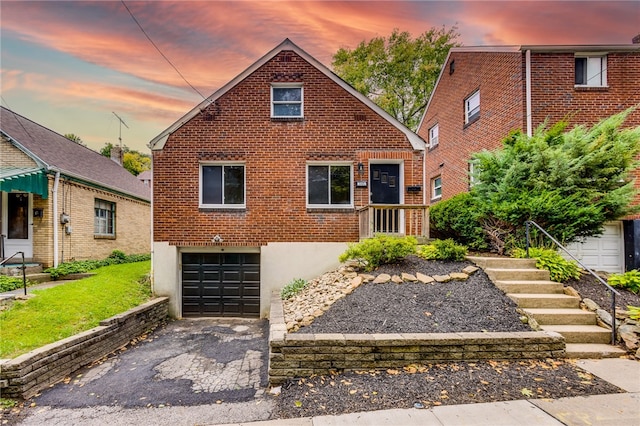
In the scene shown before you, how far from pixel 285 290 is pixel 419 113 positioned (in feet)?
61.9

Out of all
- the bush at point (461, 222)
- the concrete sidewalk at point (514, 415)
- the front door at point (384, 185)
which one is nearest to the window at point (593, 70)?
the bush at point (461, 222)

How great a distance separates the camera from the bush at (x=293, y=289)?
24.6 feet

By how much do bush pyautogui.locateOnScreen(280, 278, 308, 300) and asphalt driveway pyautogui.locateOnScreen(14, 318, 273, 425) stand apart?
1232 mm

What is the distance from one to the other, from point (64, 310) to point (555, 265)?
402 inches

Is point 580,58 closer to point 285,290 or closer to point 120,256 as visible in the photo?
point 285,290

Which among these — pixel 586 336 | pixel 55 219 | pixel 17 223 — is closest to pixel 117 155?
pixel 17 223

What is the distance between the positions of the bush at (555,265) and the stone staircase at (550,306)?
151mm

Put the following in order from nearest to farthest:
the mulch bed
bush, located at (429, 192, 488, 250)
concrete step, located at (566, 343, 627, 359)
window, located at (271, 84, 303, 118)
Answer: the mulch bed → concrete step, located at (566, 343, 627, 359) → bush, located at (429, 192, 488, 250) → window, located at (271, 84, 303, 118)

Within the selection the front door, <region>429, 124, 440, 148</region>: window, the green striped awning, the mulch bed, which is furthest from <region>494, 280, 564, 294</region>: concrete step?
the green striped awning

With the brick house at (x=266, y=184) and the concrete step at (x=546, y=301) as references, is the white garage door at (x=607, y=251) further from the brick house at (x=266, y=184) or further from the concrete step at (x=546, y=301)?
the brick house at (x=266, y=184)

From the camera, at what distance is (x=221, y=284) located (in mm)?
9188

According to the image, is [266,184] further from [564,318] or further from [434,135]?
[434,135]

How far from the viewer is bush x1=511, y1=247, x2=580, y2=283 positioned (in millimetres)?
5977

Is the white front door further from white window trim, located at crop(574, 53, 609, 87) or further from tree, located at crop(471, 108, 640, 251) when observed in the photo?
white window trim, located at crop(574, 53, 609, 87)
